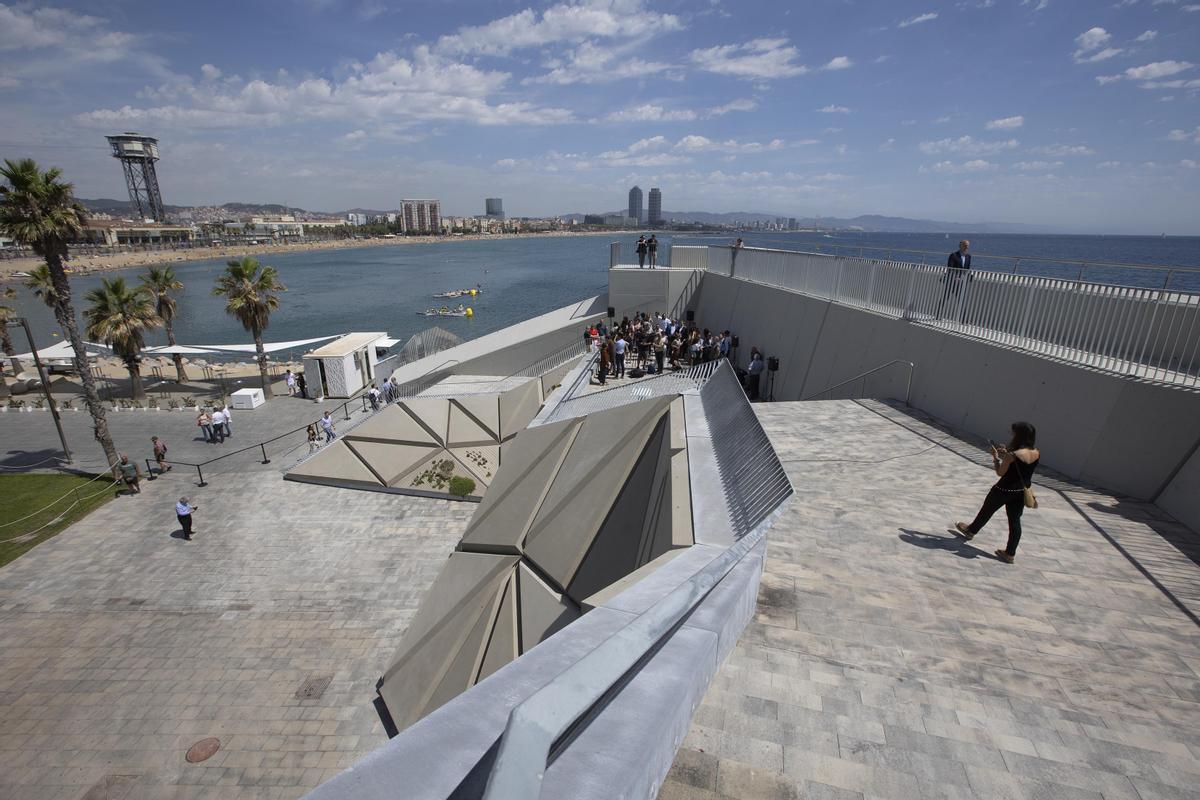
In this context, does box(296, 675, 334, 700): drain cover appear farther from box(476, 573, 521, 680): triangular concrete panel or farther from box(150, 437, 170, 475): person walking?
box(150, 437, 170, 475): person walking

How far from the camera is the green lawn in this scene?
1295 cm

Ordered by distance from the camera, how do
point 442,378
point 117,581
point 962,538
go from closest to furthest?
point 962,538, point 117,581, point 442,378

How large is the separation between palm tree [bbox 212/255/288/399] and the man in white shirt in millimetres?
7594

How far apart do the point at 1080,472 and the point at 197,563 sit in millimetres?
15970

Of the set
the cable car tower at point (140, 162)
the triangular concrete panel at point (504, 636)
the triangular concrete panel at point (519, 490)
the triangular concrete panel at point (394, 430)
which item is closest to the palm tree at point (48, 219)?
the triangular concrete panel at point (394, 430)

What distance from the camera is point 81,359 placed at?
54.2ft

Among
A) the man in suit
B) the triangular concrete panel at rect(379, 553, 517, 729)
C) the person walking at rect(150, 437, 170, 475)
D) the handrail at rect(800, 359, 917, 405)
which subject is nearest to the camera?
the triangular concrete panel at rect(379, 553, 517, 729)

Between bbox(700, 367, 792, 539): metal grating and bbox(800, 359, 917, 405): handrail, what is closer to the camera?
bbox(700, 367, 792, 539): metal grating

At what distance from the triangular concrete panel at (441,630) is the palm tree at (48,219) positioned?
46.3ft

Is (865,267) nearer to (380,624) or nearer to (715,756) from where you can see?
(715,756)

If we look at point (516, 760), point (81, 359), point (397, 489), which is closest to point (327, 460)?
point (397, 489)

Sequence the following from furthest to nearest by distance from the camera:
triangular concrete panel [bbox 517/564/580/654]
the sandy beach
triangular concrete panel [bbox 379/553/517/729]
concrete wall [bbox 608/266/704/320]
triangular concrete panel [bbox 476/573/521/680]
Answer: the sandy beach → concrete wall [bbox 608/266/704/320] → triangular concrete panel [bbox 379/553/517/729] → triangular concrete panel [bbox 476/573/521/680] → triangular concrete panel [bbox 517/564/580/654]

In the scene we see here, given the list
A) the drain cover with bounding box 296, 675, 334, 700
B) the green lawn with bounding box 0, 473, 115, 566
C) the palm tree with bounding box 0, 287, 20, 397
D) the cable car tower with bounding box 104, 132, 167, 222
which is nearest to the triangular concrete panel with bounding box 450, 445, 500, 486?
the drain cover with bounding box 296, 675, 334, 700

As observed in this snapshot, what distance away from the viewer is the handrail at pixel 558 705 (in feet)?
3.90
